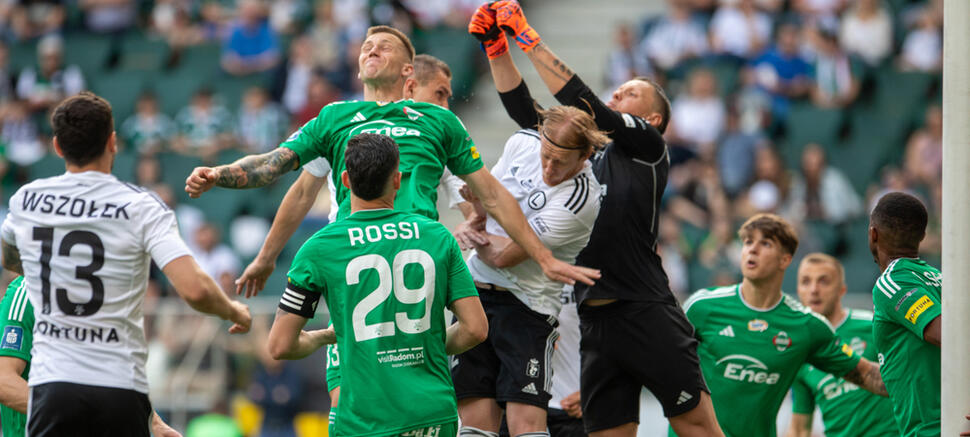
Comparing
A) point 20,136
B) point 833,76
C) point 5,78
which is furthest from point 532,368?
point 5,78

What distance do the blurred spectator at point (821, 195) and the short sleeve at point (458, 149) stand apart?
9.30m

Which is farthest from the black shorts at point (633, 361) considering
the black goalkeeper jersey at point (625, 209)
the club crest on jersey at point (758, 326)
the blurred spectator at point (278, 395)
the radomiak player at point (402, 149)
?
the blurred spectator at point (278, 395)

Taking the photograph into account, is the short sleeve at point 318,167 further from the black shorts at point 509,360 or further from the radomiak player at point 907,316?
the radomiak player at point 907,316

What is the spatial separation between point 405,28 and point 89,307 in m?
13.8

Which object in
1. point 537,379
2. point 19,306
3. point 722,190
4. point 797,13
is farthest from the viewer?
point 797,13

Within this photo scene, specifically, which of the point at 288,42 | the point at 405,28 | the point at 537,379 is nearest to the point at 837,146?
the point at 405,28

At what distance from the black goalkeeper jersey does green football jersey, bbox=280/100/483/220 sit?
806 millimetres

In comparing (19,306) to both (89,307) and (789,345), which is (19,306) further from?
(789,345)

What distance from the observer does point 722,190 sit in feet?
51.6

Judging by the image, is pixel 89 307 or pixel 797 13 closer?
pixel 89 307

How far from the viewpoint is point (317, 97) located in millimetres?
18562

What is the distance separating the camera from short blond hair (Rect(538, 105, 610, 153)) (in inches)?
282

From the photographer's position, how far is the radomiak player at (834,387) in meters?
8.88

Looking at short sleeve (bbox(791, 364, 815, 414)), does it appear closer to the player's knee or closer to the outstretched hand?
the player's knee
